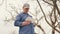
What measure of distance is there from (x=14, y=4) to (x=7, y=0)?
1.77 feet

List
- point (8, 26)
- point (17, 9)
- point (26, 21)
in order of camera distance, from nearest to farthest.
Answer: point (26, 21) < point (17, 9) < point (8, 26)

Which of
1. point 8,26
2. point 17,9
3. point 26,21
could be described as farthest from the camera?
point 8,26

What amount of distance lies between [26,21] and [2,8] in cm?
539

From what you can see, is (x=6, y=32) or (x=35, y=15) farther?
(x=6, y=32)

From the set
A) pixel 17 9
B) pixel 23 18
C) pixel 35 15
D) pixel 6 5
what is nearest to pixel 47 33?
pixel 35 15

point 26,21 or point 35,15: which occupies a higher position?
point 26,21

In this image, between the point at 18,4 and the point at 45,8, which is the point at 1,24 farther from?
the point at 45,8

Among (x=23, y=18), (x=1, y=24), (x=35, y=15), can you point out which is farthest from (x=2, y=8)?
(x=23, y=18)

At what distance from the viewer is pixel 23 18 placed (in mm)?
3236

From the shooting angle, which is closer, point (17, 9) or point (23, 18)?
point (23, 18)

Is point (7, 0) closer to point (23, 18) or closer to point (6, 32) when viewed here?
point (6, 32)

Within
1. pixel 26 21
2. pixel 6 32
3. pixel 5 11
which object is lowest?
pixel 6 32

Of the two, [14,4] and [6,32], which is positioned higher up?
[14,4]

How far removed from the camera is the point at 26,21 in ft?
10.5
